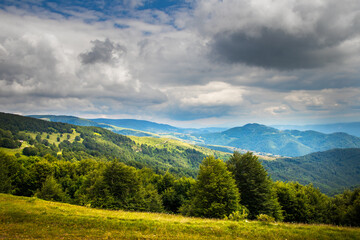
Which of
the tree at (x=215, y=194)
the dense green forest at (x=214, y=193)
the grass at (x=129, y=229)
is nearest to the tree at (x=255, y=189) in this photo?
the dense green forest at (x=214, y=193)

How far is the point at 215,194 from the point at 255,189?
10.00 m

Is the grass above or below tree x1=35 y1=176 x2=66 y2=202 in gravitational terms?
above

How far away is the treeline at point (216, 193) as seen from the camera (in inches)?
1373

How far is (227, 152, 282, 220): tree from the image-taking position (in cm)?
3756

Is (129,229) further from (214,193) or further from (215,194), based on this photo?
(215,194)

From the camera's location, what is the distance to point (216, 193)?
34.6m

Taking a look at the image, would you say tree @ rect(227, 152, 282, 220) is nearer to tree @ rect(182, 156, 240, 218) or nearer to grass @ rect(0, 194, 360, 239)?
tree @ rect(182, 156, 240, 218)

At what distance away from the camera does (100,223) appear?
19.3 m

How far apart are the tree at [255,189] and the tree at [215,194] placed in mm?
5527

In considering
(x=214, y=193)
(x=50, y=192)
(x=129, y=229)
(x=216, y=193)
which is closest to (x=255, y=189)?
(x=216, y=193)

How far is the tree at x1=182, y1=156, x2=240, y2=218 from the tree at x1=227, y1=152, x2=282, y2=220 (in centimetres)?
553

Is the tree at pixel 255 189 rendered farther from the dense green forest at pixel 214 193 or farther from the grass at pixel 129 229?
the grass at pixel 129 229

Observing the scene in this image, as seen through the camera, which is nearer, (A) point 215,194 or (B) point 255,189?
(A) point 215,194

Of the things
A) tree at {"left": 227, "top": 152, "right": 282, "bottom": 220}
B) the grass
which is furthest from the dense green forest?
the grass
